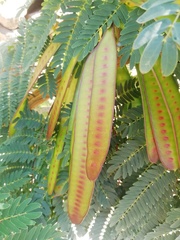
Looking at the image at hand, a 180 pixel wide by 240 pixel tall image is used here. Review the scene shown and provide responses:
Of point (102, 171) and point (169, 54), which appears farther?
point (102, 171)

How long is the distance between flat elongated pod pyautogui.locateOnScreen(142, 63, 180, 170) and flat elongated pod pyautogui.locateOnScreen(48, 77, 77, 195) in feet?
0.44

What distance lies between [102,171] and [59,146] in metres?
0.07

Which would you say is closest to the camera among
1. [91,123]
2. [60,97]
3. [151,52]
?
[151,52]

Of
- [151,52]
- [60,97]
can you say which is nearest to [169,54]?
[151,52]

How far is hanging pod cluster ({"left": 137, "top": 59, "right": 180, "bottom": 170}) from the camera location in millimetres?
462

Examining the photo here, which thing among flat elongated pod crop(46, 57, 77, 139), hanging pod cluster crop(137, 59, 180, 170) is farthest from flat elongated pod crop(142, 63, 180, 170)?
flat elongated pod crop(46, 57, 77, 139)

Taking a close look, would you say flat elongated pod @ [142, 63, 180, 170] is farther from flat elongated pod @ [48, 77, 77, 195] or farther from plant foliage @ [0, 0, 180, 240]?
flat elongated pod @ [48, 77, 77, 195]

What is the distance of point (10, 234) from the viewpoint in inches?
18.5

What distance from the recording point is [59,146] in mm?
550

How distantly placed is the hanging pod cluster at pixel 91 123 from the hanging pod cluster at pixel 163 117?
7cm

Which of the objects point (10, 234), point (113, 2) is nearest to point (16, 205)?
point (10, 234)

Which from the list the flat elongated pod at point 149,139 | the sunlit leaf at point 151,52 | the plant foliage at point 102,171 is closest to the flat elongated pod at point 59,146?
the plant foliage at point 102,171

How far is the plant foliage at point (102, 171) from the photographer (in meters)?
0.48

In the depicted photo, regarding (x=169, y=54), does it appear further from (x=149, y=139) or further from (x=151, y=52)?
(x=149, y=139)
